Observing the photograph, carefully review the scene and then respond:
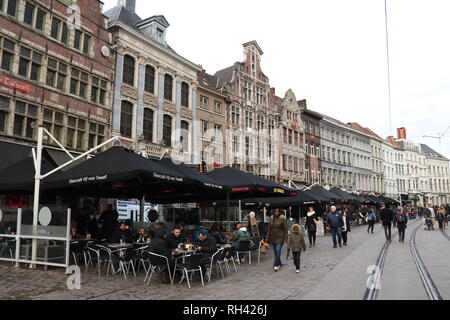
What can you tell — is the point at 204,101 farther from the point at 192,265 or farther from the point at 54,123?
the point at 192,265

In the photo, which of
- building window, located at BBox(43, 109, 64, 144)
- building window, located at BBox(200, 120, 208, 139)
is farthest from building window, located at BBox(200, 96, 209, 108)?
building window, located at BBox(43, 109, 64, 144)

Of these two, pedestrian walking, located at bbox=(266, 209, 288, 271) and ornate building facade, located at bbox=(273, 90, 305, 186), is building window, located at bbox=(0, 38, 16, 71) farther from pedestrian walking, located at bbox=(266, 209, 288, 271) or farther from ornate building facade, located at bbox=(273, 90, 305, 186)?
ornate building facade, located at bbox=(273, 90, 305, 186)

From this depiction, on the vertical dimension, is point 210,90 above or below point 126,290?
above

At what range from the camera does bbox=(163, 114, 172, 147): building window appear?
2642 cm

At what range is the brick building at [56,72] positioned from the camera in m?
17.4

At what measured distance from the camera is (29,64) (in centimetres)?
1814

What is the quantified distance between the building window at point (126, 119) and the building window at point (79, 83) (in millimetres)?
2880

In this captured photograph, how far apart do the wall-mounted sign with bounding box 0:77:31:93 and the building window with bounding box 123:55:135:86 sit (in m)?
6.86

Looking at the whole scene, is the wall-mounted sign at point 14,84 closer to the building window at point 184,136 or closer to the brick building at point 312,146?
the building window at point 184,136

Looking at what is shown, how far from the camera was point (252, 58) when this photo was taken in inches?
1495
